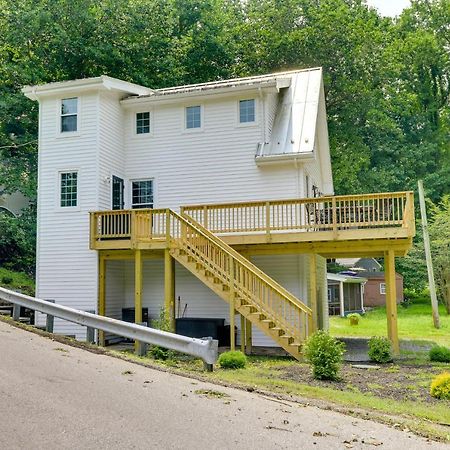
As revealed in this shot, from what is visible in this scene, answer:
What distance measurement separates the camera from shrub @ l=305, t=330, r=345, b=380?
983 centimetres

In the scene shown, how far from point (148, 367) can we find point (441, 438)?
4338mm

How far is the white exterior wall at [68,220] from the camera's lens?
17109 millimetres

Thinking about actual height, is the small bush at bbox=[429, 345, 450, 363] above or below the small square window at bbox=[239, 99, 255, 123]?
below

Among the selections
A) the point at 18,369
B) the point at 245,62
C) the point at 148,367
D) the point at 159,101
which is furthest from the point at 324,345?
the point at 245,62

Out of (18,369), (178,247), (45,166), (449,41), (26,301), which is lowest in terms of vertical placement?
(18,369)

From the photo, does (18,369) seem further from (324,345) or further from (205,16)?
(205,16)

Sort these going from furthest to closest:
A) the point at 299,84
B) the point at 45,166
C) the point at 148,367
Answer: the point at 299,84 < the point at 45,166 < the point at 148,367

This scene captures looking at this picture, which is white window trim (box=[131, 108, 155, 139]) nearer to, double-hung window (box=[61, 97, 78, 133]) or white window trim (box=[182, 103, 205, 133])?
white window trim (box=[182, 103, 205, 133])

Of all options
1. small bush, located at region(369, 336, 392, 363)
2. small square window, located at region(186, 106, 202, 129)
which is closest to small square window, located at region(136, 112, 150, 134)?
small square window, located at region(186, 106, 202, 129)

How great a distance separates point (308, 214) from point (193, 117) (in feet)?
18.7

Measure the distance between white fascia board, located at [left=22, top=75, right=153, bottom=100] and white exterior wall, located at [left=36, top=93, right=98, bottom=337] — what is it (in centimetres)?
33

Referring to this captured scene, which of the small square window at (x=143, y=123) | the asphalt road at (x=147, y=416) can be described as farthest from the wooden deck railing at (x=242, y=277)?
the asphalt road at (x=147, y=416)

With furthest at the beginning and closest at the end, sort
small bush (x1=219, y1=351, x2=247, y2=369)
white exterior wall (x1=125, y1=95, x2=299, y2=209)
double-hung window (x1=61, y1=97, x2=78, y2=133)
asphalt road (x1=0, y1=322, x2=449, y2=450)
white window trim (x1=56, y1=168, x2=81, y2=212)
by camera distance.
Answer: double-hung window (x1=61, y1=97, x2=78, y2=133), white window trim (x1=56, y1=168, x2=81, y2=212), white exterior wall (x1=125, y1=95, x2=299, y2=209), small bush (x1=219, y1=351, x2=247, y2=369), asphalt road (x1=0, y1=322, x2=449, y2=450)

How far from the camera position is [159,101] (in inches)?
722
